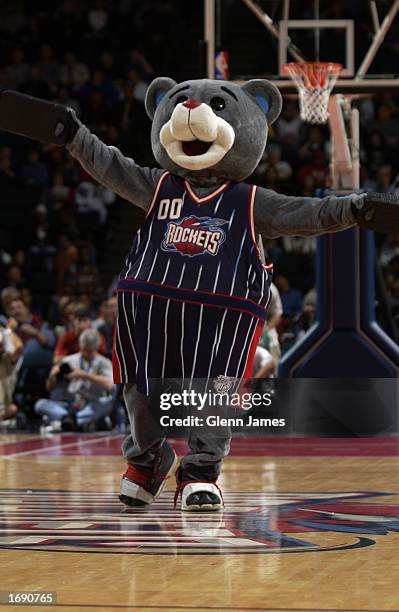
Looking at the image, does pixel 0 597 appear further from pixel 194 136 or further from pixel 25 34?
pixel 25 34

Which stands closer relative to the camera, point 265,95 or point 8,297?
point 265,95

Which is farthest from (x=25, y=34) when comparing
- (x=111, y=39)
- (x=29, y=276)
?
(x=29, y=276)

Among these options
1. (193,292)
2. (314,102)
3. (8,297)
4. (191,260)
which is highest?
(314,102)

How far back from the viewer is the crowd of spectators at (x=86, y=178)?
12.1 m

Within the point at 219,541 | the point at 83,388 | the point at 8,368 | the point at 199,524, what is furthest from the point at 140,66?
the point at 219,541

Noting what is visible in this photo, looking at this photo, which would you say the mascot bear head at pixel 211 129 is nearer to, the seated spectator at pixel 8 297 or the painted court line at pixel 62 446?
the painted court line at pixel 62 446

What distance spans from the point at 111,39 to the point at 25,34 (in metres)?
1.25

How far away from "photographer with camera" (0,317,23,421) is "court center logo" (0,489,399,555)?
6020mm

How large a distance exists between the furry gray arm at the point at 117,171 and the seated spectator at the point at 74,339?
→ 250 inches

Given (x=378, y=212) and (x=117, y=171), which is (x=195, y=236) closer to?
(x=117, y=171)

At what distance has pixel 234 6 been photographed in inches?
717

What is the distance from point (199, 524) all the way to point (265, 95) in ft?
6.44

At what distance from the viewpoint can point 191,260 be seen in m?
5.12

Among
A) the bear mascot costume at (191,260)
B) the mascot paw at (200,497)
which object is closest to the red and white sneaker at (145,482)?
the bear mascot costume at (191,260)
